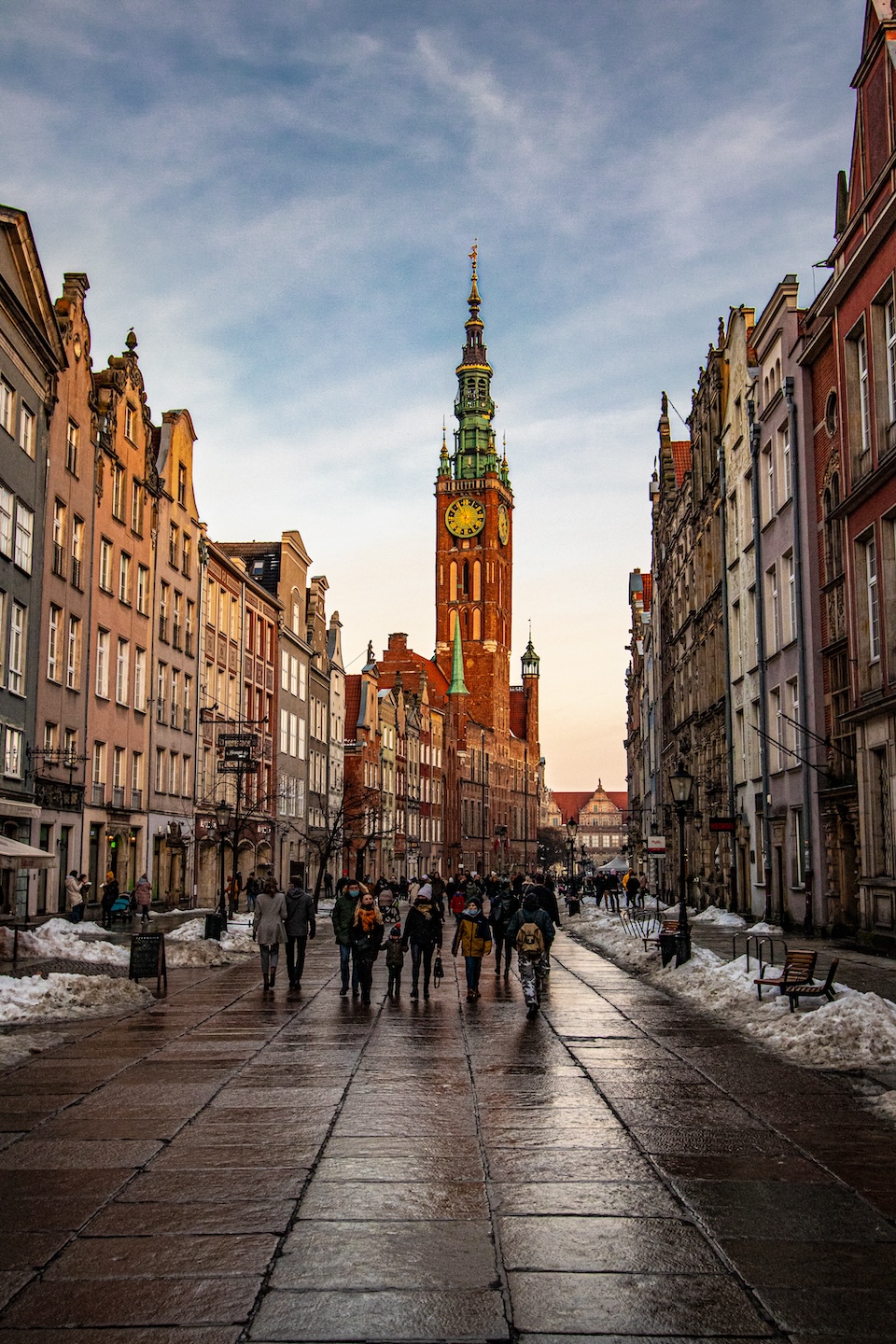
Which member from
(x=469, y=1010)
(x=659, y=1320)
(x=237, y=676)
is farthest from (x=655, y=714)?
(x=659, y=1320)

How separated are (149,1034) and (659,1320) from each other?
1029cm

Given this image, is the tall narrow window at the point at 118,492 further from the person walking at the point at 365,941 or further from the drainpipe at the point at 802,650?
the person walking at the point at 365,941

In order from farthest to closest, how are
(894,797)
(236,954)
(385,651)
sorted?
(385,651) → (236,954) → (894,797)

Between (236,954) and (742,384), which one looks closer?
(236,954)

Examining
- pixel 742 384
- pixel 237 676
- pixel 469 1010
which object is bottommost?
pixel 469 1010

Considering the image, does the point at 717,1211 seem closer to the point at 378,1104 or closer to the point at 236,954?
the point at 378,1104

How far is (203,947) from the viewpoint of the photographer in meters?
25.8

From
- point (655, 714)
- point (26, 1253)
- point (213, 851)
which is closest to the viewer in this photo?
point (26, 1253)

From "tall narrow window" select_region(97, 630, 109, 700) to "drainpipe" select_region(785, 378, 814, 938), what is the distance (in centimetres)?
Result: 1997

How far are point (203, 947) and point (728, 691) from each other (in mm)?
22036

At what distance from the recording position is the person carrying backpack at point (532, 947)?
17391mm

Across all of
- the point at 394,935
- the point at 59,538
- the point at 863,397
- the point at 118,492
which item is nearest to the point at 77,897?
the point at 59,538

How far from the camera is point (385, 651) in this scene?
4830 inches

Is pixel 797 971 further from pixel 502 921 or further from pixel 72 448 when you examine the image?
pixel 72 448
